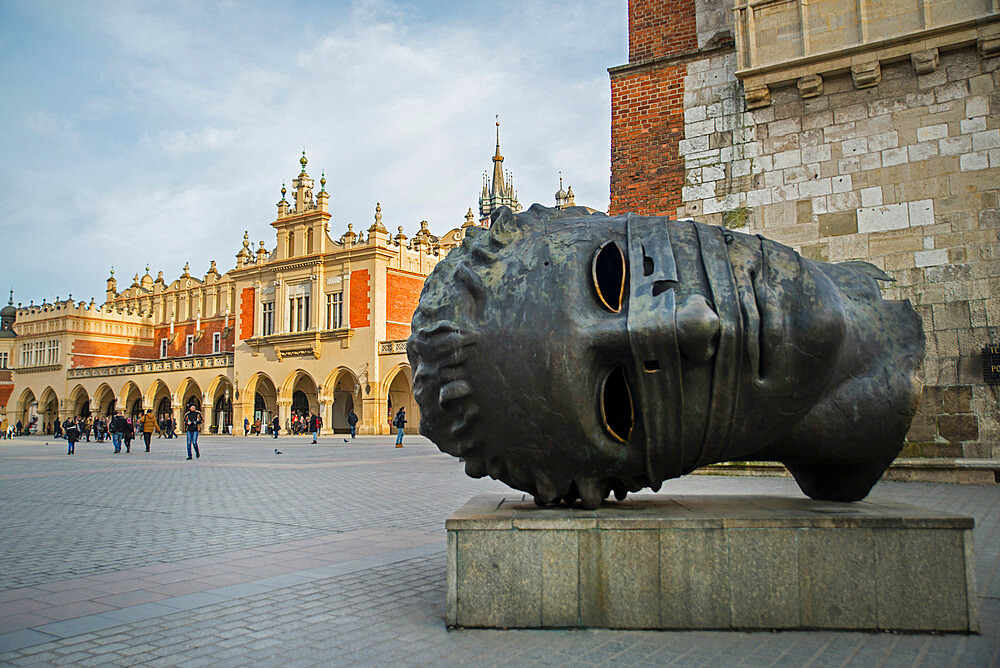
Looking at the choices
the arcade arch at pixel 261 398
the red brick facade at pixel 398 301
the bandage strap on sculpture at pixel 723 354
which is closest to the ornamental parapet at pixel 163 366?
the arcade arch at pixel 261 398

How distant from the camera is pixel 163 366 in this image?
48.4m

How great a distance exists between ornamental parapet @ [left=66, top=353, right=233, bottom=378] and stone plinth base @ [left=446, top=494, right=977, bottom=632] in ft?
149

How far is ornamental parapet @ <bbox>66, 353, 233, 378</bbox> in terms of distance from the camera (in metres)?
46.4

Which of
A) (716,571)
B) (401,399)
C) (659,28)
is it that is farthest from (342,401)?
(716,571)

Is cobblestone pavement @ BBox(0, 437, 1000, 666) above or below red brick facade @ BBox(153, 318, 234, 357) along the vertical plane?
below

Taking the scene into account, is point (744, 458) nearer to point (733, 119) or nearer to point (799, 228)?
point (799, 228)

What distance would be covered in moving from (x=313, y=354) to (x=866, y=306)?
39.9 m

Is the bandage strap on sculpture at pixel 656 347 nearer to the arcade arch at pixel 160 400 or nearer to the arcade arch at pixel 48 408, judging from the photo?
the arcade arch at pixel 160 400

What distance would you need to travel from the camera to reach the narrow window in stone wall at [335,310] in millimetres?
41584

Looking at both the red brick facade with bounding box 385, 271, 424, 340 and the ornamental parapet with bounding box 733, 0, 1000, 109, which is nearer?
the ornamental parapet with bounding box 733, 0, 1000, 109

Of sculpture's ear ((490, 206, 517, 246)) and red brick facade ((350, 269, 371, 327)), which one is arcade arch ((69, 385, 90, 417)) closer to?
red brick facade ((350, 269, 371, 327))

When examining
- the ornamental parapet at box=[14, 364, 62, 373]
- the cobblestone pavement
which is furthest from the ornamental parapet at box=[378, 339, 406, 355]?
the ornamental parapet at box=[14, 364, 62, 373]

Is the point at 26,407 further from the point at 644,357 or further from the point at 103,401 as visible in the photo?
the point at 644,357

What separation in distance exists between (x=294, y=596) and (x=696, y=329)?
2.72 m
